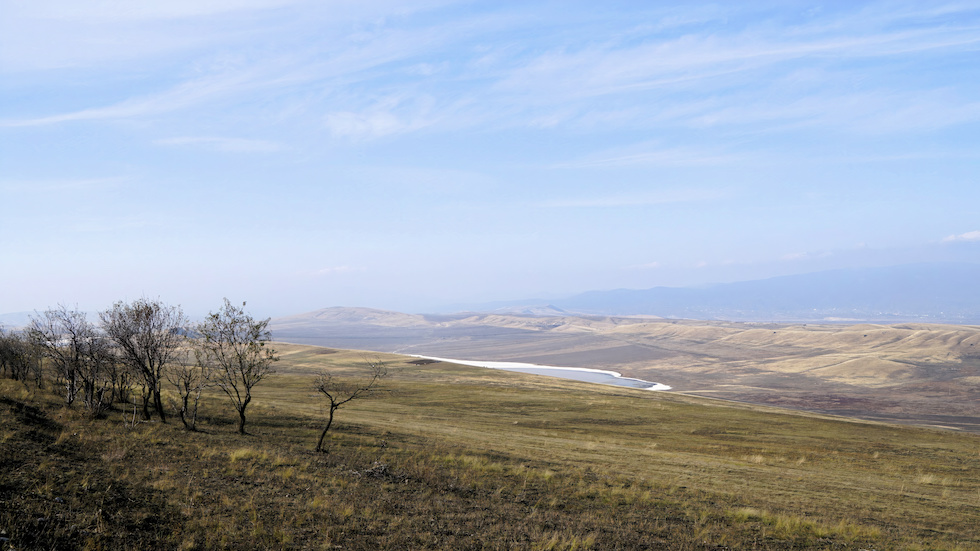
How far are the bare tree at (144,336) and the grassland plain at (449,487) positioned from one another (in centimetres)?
344

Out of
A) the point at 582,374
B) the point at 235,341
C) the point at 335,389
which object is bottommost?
the point at 582,374

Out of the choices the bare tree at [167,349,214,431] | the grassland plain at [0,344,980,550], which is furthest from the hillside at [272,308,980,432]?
the bare tree at [167,349,214,431]

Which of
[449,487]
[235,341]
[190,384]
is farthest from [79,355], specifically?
[449,487]

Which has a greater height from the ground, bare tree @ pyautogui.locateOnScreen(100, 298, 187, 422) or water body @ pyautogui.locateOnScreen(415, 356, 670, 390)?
bare tree @ pyautogui.locateOnScreen(100, 298, 187, 422)

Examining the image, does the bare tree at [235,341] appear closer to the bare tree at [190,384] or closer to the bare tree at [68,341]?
the bare tree at [190,384]

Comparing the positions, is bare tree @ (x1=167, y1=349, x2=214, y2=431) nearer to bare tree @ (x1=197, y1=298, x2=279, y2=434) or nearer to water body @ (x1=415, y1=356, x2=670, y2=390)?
bare tree @ (x1=197, y1=298, x2=279, y2=434)

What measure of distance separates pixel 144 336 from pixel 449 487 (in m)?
26.0

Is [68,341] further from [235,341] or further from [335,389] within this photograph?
[335,389]

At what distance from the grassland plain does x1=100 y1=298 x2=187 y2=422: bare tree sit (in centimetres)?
344

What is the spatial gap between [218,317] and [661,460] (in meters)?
31.8

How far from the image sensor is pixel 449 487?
22.2 m

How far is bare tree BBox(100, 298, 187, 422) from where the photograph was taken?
34.7 meters

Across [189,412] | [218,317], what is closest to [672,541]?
[218,317]

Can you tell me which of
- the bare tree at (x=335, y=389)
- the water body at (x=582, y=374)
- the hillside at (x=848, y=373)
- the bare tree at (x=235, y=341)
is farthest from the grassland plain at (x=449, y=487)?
the water body at (x=582, y=374)
